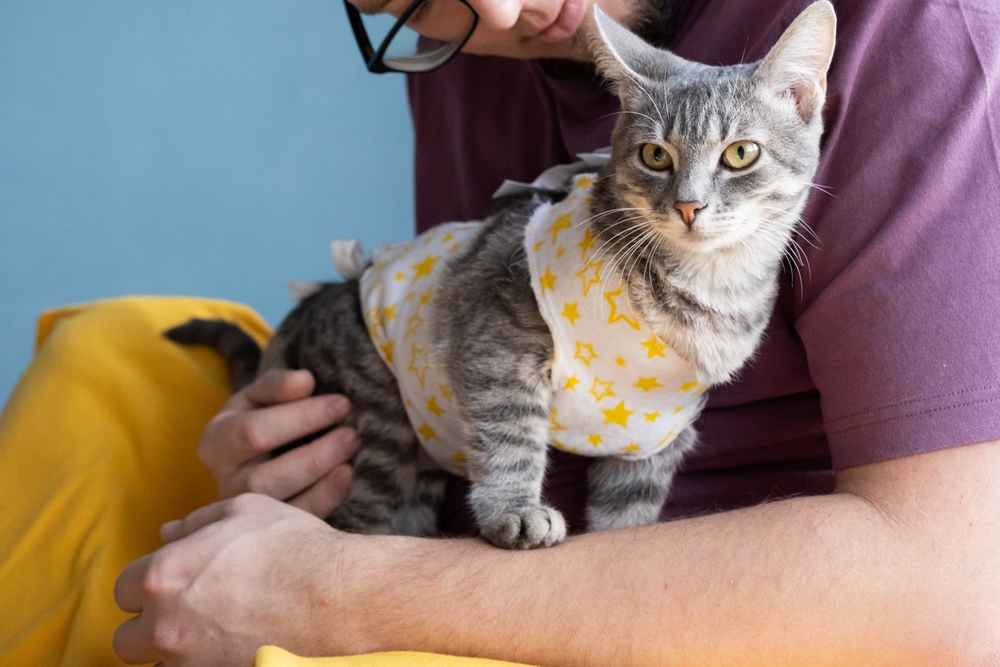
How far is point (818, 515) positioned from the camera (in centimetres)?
92

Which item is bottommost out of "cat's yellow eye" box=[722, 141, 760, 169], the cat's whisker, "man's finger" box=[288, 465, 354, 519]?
"man's finger" box=[288, 465, 354, 519]

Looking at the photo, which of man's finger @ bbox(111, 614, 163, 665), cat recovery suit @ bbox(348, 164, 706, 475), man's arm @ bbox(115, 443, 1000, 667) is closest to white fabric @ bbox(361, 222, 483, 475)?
cat recovery suit @ bbox(348, 164, 706, 475)

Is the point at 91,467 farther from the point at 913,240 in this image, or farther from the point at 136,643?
the point at 913,240

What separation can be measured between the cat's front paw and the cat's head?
38 centimetres

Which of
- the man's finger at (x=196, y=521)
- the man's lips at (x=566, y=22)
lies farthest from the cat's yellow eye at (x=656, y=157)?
the man's finger at (x=196, y=521)

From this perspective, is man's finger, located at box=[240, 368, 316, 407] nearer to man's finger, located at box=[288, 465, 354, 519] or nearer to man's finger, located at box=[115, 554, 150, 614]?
man's finger, located at box=[288, 465, 354, 519]

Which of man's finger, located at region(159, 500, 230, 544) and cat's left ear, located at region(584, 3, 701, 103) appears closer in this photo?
cat's left ear, located at region(584, 3, 701, 103)

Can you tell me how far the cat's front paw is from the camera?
1049 mm

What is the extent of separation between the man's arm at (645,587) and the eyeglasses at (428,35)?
2.45 ft

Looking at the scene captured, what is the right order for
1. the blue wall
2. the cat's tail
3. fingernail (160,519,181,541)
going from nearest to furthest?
fingernail (160,519,181,541) → the cat's tail → the blue wall

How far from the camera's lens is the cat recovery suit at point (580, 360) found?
3.49 ft

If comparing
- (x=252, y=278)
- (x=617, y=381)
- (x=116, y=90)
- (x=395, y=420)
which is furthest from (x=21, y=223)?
(x=617, y=381)

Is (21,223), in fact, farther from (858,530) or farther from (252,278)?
(858,530)

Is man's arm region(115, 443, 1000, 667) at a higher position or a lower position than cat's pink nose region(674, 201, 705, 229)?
lower
